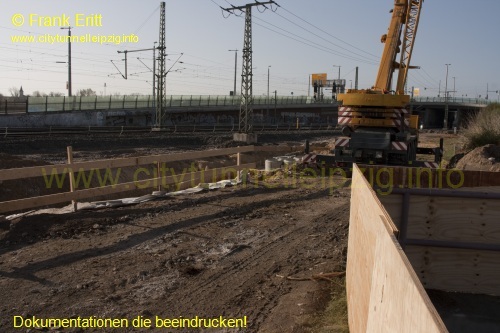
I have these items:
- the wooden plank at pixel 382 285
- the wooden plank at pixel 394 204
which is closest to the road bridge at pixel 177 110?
the wooden plank at pixel 394 204

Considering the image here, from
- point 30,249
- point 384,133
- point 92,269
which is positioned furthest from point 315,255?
point 384,133

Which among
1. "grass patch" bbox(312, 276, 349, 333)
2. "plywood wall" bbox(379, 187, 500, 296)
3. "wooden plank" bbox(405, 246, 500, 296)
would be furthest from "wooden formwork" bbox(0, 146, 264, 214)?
"wooden plank" bbox(405, 246, 500, 296)

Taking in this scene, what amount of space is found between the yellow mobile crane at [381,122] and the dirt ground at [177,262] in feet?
19.6

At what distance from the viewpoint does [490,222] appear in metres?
5.81

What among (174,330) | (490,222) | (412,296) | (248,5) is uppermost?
(248,5)

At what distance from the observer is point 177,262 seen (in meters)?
6.75

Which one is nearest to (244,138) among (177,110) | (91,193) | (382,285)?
(91,193)

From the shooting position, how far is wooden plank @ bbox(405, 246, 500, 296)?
5816 mm

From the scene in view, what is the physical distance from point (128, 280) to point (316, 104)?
280 feet

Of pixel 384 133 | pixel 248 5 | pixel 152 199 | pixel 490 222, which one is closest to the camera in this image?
pixel 490 222

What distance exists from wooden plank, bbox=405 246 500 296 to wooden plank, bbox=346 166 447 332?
5.57 feet

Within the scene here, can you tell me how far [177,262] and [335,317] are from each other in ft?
8.66

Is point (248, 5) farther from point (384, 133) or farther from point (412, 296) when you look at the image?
point (412, 296)

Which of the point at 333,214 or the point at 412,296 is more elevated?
the point at 412,296
